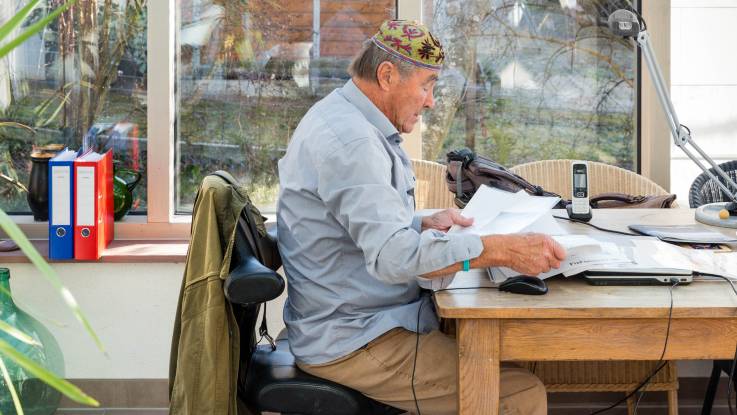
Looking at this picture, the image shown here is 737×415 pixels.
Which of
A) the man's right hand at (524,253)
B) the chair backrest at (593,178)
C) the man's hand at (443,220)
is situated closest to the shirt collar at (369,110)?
the man's hand at (443,220)

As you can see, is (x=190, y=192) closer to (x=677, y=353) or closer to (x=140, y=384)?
(x=140, y=384)

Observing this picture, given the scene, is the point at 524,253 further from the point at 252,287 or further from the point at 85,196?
the point at 85,196

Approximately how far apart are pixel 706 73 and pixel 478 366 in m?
2.26

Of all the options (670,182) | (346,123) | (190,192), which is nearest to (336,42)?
(190,192)

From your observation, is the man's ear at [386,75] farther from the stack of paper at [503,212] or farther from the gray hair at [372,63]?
the stack of paper at [503,212]

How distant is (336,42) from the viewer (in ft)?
11.7

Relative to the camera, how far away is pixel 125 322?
3223 millimetres

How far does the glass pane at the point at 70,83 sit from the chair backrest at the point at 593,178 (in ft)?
4.90

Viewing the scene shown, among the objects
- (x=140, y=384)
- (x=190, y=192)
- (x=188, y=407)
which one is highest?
(x=190, y=192)

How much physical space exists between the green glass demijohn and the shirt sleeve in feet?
4.75

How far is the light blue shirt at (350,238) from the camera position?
173cm

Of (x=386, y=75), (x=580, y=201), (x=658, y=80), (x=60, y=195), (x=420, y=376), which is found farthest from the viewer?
(x=60, y=195)

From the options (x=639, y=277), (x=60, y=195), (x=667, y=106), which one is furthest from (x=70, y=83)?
(x=639, y=277)

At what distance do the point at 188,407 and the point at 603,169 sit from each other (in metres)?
1.96
